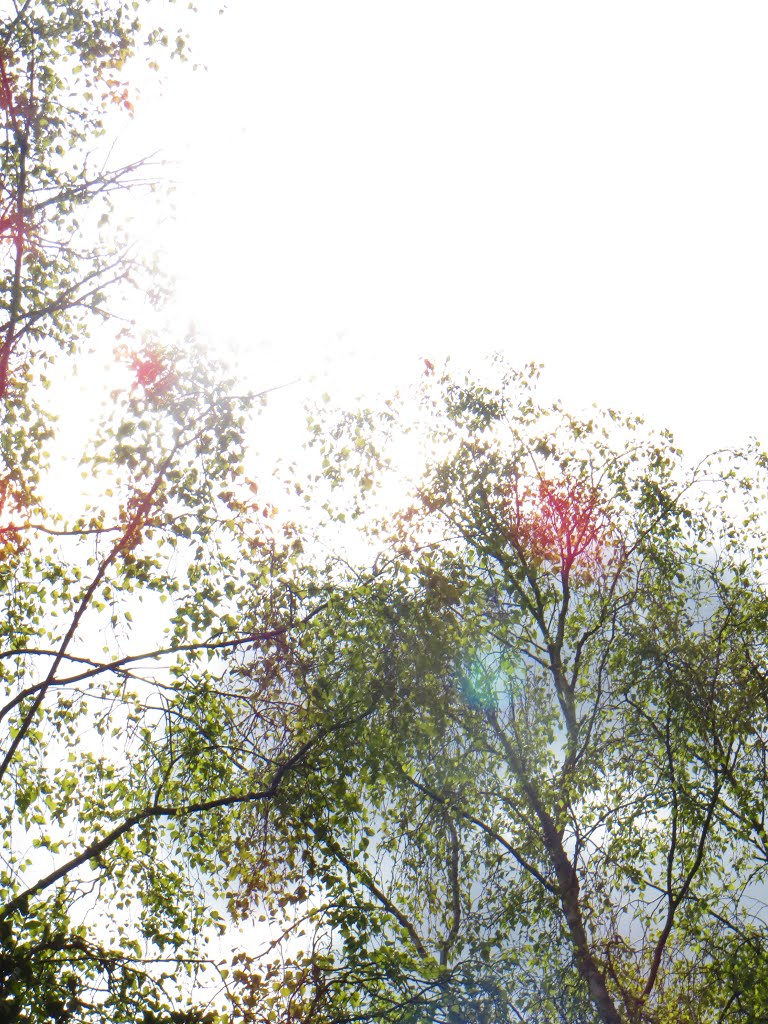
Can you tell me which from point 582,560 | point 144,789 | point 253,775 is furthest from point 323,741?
point 582,560

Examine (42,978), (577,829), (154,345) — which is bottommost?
(42,978)

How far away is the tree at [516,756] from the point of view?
35.2 ft

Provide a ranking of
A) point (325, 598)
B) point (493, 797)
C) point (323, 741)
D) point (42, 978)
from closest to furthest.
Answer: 1. point (42, 978)
2. point (323, 741)
3. point (325, 598)
4. point (493, 797)

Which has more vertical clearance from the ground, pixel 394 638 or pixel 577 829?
pixel 394 638

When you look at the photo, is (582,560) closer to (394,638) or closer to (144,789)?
(394,638)

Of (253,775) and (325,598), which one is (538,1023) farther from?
(325,598)

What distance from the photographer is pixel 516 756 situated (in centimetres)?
1517

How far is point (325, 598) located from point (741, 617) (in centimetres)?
851

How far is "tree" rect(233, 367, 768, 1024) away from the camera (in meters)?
10.7

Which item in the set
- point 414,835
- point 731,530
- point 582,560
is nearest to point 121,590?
point 414,835

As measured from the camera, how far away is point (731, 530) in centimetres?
1842

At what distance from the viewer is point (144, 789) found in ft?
40.1

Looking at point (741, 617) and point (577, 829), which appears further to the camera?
point (741, 617)

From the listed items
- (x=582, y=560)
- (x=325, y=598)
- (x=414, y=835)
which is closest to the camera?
(x=325, y=598)
